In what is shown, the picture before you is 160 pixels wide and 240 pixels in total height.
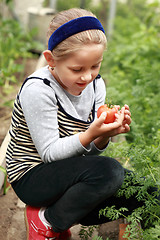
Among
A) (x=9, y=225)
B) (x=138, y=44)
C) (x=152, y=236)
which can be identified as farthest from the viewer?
(x=138, y=44)

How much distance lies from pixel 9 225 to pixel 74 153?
0.78 meters

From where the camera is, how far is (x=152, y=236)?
2100 millimetres

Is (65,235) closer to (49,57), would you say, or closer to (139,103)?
(49,57)

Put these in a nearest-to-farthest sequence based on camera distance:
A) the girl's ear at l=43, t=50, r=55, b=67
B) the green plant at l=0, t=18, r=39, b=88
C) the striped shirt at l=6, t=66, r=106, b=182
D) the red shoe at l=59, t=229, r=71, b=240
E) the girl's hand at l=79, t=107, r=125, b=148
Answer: the girl's hand at l=79, t=107, r=125, b=148
the girl's ear at l=43, t=50, r=55, b=67
the striped shirt at l=6, t=66, r=106, b=182
the red shoe at l=59, t=229, r=71, b=240
the green plant at l=0, t=18, r=39, b=88

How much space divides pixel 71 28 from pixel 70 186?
2.97 feet

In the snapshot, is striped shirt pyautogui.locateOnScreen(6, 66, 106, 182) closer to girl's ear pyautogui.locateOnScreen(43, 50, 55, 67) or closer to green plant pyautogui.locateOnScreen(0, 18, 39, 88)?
girl's ear pyautogui.locateOnScreen(43, 50, 55, 67)

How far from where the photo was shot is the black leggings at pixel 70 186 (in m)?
2.26

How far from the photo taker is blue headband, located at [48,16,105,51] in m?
2.23

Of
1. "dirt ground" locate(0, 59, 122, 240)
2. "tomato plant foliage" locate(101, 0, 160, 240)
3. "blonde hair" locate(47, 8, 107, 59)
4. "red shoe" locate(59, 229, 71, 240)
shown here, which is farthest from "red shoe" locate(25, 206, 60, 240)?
"blonde hair" locate(47, 8, 107, 59)

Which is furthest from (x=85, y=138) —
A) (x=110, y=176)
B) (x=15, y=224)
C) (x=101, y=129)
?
(x=15, y=224)

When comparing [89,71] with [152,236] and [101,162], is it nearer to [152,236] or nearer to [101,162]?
[101,162]

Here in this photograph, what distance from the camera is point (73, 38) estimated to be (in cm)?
222

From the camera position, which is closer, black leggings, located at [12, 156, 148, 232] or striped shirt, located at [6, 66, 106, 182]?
black leggings, located at [12, 156, 148, 232]

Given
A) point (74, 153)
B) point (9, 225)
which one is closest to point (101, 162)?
point (74, 153)
